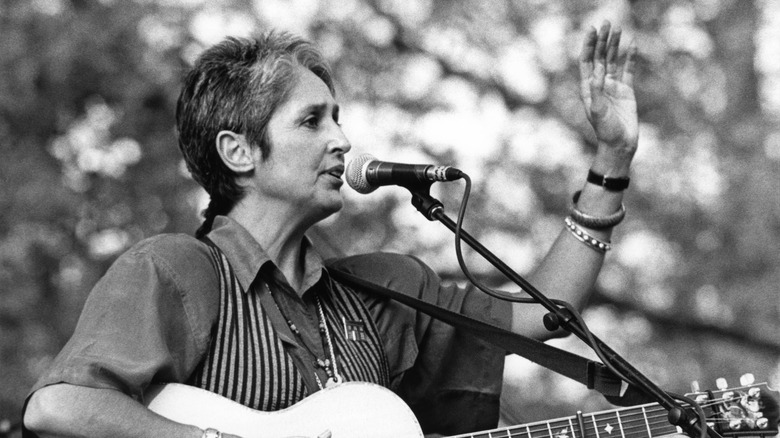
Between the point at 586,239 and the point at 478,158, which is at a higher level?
the point at 478,158

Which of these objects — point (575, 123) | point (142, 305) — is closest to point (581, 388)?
point (575, 123)

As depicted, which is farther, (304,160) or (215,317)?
(304,160)

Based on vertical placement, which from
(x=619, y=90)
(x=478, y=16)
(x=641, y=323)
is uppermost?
(x=478, y=16)

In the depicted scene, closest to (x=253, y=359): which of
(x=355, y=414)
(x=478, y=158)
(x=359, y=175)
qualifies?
(x=355, y=414)

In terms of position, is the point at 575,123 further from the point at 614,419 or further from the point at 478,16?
the point at 614,419

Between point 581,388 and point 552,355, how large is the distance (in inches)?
249

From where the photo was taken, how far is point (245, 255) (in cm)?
286

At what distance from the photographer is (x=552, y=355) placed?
288 cm

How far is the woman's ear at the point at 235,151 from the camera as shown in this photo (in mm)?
3006

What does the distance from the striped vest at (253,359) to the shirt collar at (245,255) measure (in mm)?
23

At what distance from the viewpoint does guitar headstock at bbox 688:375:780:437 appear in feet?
8.32

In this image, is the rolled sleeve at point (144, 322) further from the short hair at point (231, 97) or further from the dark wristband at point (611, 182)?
the dark wristband at point (611, 182)

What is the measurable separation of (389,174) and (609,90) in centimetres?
77

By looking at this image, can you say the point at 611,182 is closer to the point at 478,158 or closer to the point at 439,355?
the point at 439,355
